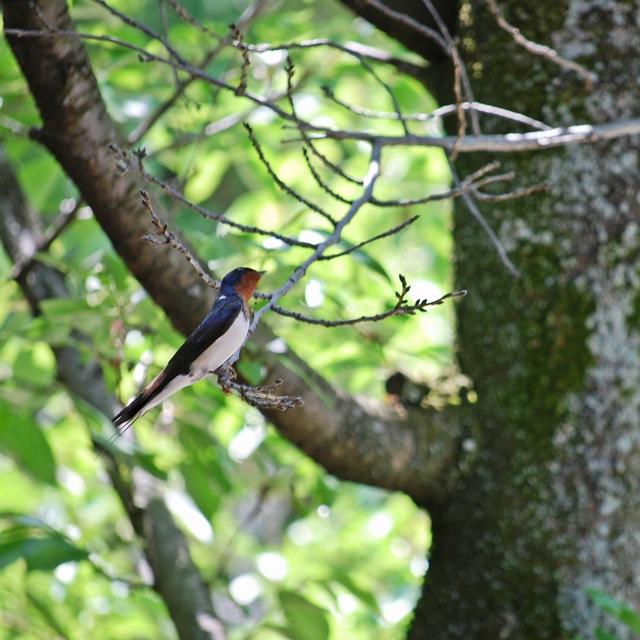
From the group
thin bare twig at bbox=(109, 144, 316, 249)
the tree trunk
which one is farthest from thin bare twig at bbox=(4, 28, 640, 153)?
the tree trunk

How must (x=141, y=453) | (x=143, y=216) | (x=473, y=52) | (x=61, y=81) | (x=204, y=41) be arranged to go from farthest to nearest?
(x=204, y=41)
(x=473, y=52)
(x=141, y=453)
(x=143, y=216)
(x=61, y=81)

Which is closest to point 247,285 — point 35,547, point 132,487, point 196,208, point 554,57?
Result: point 196,208

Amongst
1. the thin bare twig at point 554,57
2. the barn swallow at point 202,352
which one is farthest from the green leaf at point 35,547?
the thin bare twig at point 554,57

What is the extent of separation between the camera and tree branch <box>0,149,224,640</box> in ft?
9.60

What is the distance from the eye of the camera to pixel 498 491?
8.82ft

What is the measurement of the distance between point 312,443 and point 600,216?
1.06m

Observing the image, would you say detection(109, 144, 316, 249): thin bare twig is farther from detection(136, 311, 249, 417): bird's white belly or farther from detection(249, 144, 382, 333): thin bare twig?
detection(136, 311, 249, 417): bird's white belly

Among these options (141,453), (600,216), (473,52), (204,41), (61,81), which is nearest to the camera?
(61,81)

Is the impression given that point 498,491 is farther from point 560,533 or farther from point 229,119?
point 229,119

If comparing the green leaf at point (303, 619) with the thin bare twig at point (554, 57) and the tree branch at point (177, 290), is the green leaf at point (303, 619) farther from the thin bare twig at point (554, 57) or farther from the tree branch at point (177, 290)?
the thin bare twig at point (554, 57)

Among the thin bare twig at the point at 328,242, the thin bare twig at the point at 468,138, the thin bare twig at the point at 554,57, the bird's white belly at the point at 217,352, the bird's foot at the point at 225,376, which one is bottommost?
the bird's foot at the point at 225,376

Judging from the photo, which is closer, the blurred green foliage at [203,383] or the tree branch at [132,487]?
the blurred green foliage at [203,383]

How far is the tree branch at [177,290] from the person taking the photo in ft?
6.84

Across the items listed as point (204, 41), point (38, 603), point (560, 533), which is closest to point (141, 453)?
point (38, 603)
